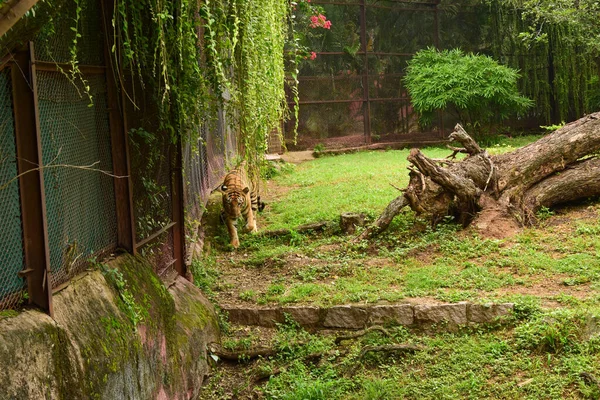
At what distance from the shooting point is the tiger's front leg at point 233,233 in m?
9.16

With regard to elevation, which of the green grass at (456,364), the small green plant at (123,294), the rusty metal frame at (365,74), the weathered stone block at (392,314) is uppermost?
the rusty metal frame at (365,74)

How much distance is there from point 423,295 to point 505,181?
3.03 m

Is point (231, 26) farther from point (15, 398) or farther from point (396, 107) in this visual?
point (396, 107)

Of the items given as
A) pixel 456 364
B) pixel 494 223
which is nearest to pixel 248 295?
pixel 456 364

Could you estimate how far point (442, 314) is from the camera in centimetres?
604

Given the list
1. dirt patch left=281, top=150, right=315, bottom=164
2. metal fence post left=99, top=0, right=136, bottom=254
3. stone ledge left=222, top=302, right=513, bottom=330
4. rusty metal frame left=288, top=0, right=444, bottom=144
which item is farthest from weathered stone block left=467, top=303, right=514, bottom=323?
rusty metal frame left=288, top=0, right=444, bottom=144

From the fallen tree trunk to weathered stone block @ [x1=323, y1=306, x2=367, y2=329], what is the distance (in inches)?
95.0

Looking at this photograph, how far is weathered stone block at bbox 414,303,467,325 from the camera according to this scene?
19.7 ft

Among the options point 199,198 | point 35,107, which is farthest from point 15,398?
point 199,198

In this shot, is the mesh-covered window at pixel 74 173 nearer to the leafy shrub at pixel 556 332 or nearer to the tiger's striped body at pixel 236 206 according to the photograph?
the leafy shrub at pixel 556 332

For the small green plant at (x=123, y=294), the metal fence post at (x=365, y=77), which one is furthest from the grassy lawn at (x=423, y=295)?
the metal fence post at (x=365, y=77)

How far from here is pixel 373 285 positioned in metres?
6.99

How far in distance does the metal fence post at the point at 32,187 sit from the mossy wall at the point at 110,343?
157 millimetres

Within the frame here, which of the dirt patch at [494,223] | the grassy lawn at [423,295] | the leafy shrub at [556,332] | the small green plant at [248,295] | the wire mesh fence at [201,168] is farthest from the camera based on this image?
the dirt patch at [494,223]
